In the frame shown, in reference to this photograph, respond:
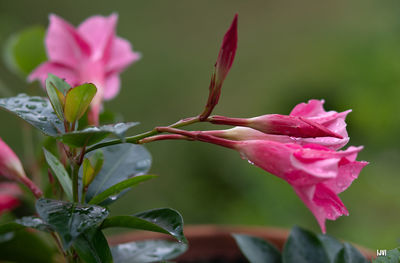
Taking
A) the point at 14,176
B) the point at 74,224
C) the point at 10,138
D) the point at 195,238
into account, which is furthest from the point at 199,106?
the point at 74,224

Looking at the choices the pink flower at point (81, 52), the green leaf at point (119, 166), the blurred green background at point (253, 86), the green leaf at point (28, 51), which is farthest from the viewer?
the blurred green background at point (253, 86)

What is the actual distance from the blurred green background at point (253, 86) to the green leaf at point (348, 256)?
0.73 metres

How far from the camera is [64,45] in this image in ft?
2.76

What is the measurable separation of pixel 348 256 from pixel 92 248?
0.34 m

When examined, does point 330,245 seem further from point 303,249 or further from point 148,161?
point 148,161

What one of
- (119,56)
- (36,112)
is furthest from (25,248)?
(119,56)

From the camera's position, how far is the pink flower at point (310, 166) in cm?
46

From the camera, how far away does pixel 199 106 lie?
243 centimetres

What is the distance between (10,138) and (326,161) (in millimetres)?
2011

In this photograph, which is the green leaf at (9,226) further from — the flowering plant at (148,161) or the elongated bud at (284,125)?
the elongated bud at (284,125)

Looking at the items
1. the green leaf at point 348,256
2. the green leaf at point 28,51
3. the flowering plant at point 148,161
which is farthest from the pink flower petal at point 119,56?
the green leaf at point 348,256

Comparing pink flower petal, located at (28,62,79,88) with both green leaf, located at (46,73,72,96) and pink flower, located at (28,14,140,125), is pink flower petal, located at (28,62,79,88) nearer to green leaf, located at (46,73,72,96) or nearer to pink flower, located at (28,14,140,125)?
pink flower, located at (28,14,140,125)

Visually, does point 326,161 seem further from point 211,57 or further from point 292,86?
point 211,57

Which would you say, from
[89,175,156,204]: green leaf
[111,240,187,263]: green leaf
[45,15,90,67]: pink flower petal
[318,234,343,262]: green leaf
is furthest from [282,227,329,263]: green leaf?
[45,15,90,67]: pink flower petal
